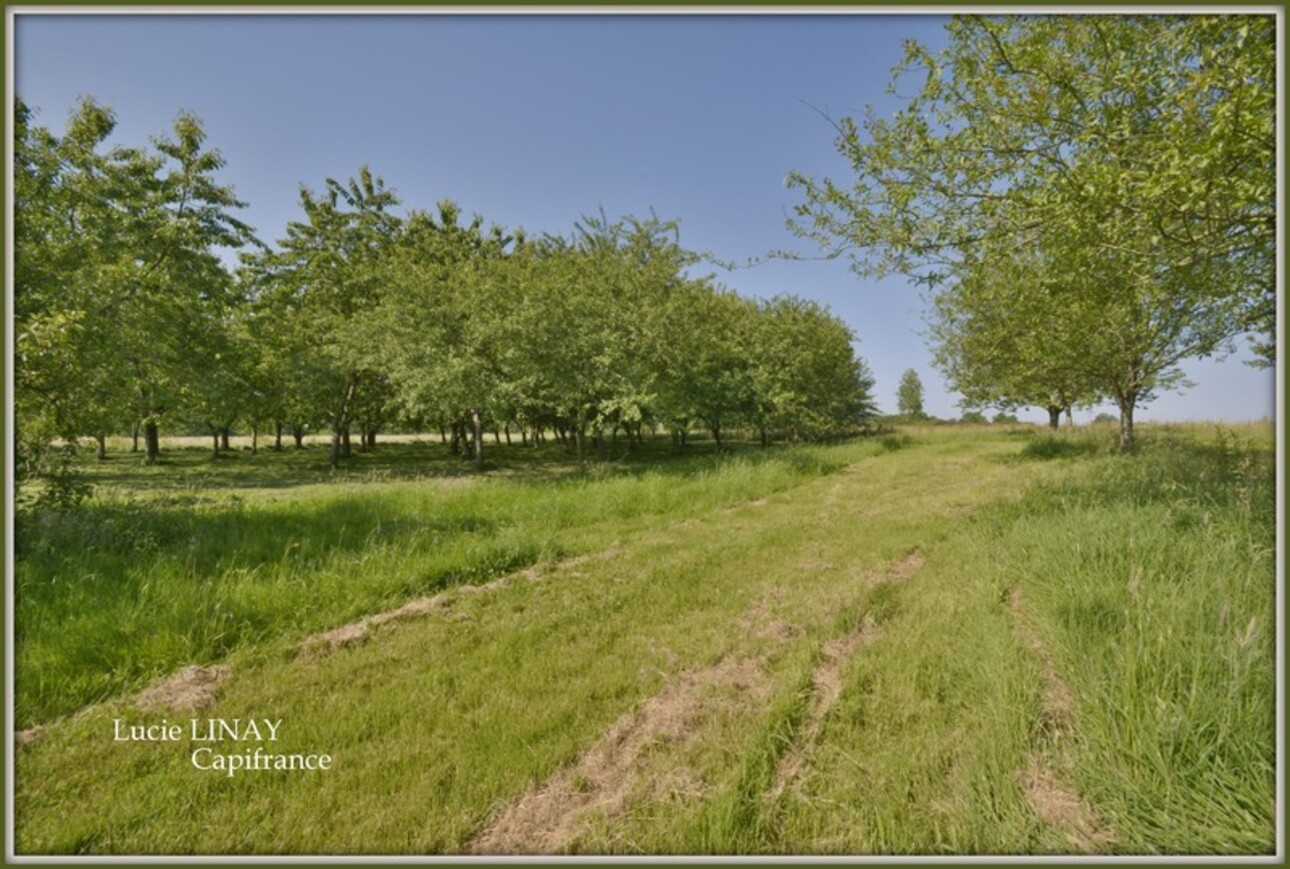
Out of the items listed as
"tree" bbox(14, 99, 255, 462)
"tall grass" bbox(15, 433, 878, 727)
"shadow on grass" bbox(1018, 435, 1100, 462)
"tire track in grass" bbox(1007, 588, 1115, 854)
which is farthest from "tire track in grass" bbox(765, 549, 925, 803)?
"shadow on grass" bbox(1018, 435, 1100, 462)

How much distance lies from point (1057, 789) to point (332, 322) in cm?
2859

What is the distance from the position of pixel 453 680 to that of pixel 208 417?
87.6 feet

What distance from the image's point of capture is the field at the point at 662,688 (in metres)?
2.58

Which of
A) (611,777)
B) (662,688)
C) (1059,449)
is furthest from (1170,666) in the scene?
(1059,449)

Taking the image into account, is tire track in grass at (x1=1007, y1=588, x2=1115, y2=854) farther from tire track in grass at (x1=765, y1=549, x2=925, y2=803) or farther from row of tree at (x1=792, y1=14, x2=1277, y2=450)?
row of tree at (x1=792, y1=14, x2=1277, y2=450)

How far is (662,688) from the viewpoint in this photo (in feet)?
13.0

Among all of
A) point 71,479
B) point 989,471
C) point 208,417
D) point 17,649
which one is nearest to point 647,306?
point 989,471

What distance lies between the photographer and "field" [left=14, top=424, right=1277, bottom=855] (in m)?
2.58

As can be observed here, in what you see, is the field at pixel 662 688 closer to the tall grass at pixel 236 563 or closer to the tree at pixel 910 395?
the tall grass at pixel 236 563

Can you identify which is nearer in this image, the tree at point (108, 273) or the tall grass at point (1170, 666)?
the tall grass at point (1170, 666)

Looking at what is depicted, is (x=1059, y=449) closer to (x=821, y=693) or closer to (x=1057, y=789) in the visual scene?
(x=821, y=693)

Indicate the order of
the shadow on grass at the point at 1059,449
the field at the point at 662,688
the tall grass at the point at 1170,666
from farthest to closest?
1. the shadow on grass at the point at 1059,449
2. the field at the point at 662,688
3. the tall grass at the point at 1170,666

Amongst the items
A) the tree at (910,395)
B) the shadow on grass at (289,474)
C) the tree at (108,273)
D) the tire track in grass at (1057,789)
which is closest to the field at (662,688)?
the tire track in grass at (1057,789)

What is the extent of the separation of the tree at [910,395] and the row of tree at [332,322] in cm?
5742
